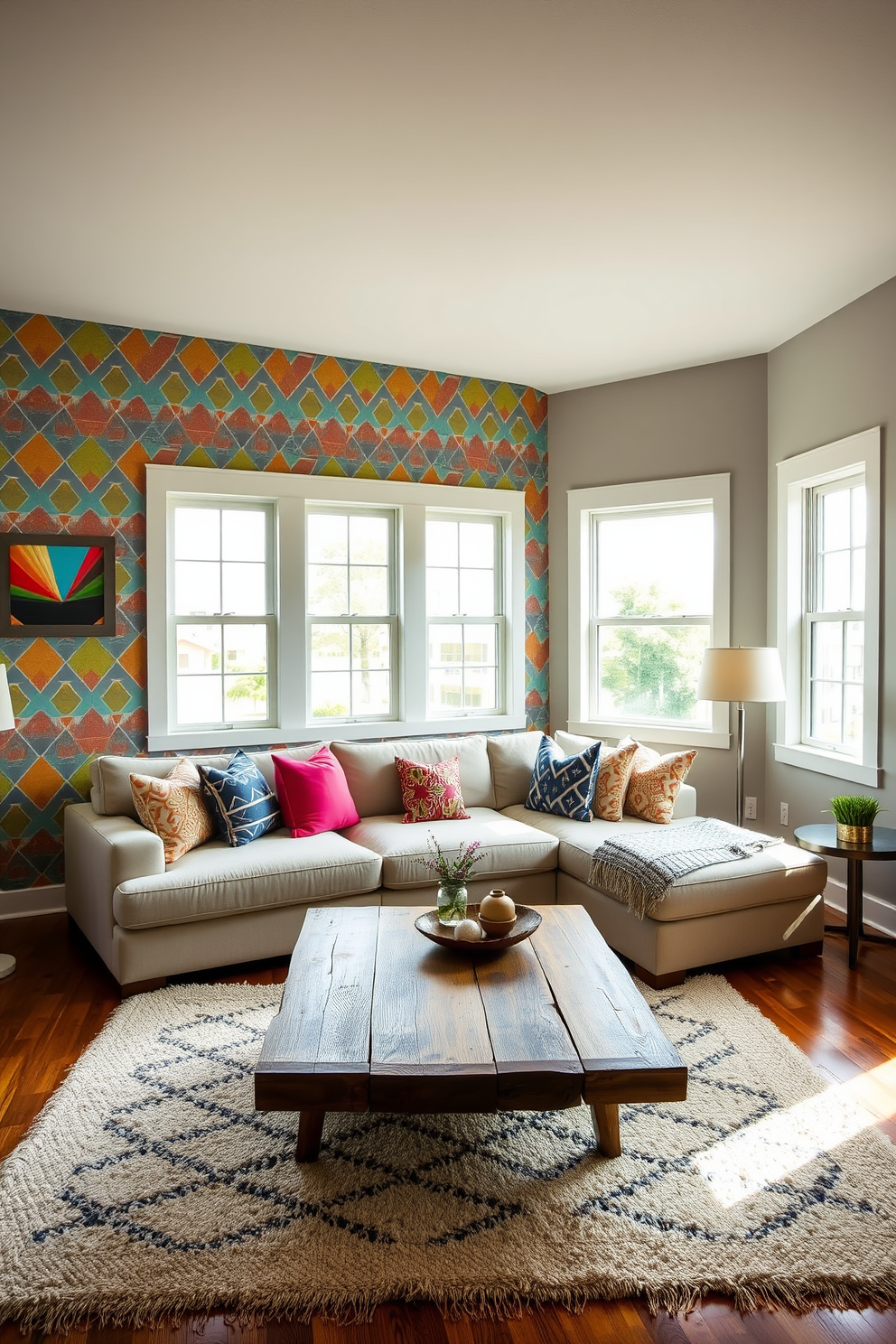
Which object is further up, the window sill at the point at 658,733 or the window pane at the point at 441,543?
the window pane at the point at 441,543

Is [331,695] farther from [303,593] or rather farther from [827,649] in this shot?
[827,649]

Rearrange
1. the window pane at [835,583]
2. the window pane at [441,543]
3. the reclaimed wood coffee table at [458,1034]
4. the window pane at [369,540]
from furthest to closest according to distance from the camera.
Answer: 1. the window pane at [441,543]
2. the window pane at [369,540]
3. the window pane at [835,583]
4. the reclaimed wood coffee table at [458,1034]

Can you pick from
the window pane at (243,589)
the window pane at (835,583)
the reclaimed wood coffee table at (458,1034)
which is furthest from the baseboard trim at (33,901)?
the window pane at (835,583)

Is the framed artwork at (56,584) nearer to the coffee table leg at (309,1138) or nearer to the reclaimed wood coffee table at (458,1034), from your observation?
the reclaimed wood coffee table at (458,1034)

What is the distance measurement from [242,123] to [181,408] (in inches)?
78.2

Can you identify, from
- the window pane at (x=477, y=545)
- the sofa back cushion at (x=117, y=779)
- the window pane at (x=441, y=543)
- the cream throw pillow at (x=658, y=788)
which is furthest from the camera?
the window pane at (x=477, y=545)

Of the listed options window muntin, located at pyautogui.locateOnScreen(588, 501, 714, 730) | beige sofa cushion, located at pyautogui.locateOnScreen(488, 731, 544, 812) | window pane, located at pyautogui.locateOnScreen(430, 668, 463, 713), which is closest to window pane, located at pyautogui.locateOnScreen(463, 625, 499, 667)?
window pane, located at pyautogui.locateOnScreen(430, 668, 463, 713)

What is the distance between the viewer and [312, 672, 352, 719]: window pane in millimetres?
4836

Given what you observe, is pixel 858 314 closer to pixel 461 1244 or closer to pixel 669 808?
pixel 669 808

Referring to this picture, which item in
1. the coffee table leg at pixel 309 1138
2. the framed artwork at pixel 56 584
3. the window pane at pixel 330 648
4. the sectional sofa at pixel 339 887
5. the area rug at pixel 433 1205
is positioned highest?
the framed artwork at pixel 56 584

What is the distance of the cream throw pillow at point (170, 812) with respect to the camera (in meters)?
3.52

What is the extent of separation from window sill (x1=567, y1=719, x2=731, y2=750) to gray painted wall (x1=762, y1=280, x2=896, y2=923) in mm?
309

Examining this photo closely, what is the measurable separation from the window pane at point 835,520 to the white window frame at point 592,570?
1.70 feet

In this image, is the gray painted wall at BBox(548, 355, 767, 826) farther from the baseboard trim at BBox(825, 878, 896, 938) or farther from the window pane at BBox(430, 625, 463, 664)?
the window pane at BBox(430, 625, 463, 664)
